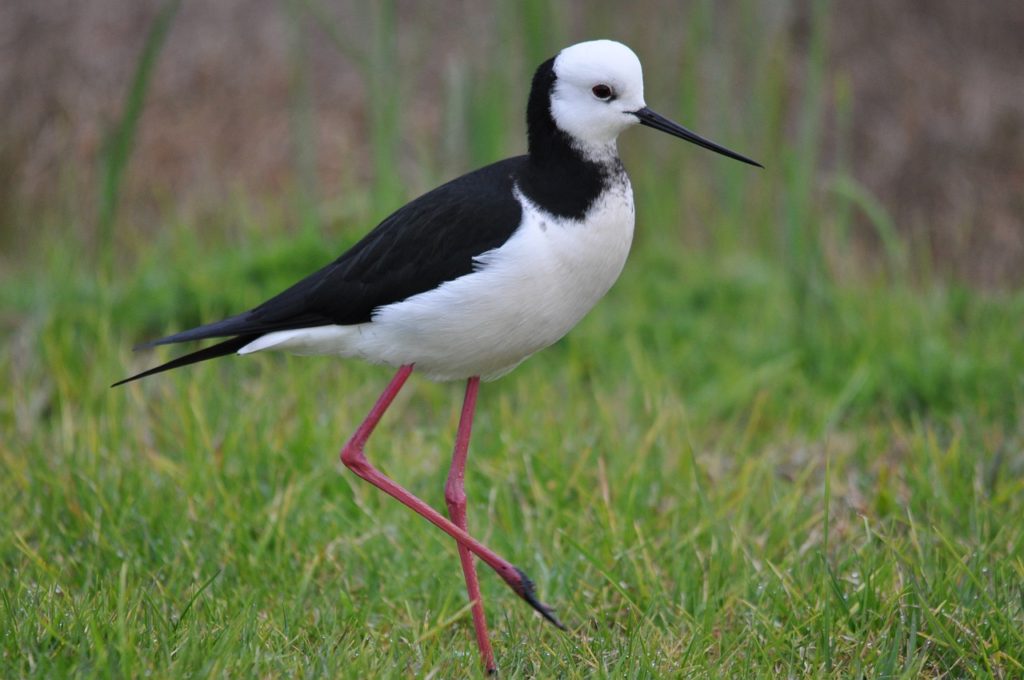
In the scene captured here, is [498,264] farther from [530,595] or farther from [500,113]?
[500,113]

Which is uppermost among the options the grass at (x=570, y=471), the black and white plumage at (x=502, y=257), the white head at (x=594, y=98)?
the white head at (x=594, y=98)

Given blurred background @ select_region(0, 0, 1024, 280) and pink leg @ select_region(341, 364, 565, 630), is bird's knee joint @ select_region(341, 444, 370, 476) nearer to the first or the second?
pink leg @ select_region(341, 364, 565, 630)

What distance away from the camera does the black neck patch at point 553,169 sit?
3182 millimetres

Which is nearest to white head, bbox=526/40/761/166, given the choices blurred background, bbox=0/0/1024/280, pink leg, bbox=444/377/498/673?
pink leg, bbox=444/377/498/673

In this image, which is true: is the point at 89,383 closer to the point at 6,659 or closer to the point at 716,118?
the point at 6,659

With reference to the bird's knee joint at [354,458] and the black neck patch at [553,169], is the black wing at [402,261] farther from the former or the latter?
the bird's knee joint at [354,458]

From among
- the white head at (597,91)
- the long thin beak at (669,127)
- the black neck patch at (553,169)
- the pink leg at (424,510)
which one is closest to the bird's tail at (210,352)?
the pink leg at (424,510)

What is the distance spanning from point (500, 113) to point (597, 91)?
2379mm

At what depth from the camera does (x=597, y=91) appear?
10.6 feet

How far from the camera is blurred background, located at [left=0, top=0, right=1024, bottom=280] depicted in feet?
18.2

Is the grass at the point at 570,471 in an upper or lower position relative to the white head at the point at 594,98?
lower

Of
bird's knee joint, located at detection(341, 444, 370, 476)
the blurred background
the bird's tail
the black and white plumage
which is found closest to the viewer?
the black and white plumage

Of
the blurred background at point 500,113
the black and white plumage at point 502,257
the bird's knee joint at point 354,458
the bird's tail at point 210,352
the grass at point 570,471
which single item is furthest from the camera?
the blurred background at point 500,113

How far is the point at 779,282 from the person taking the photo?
5.80 metres
